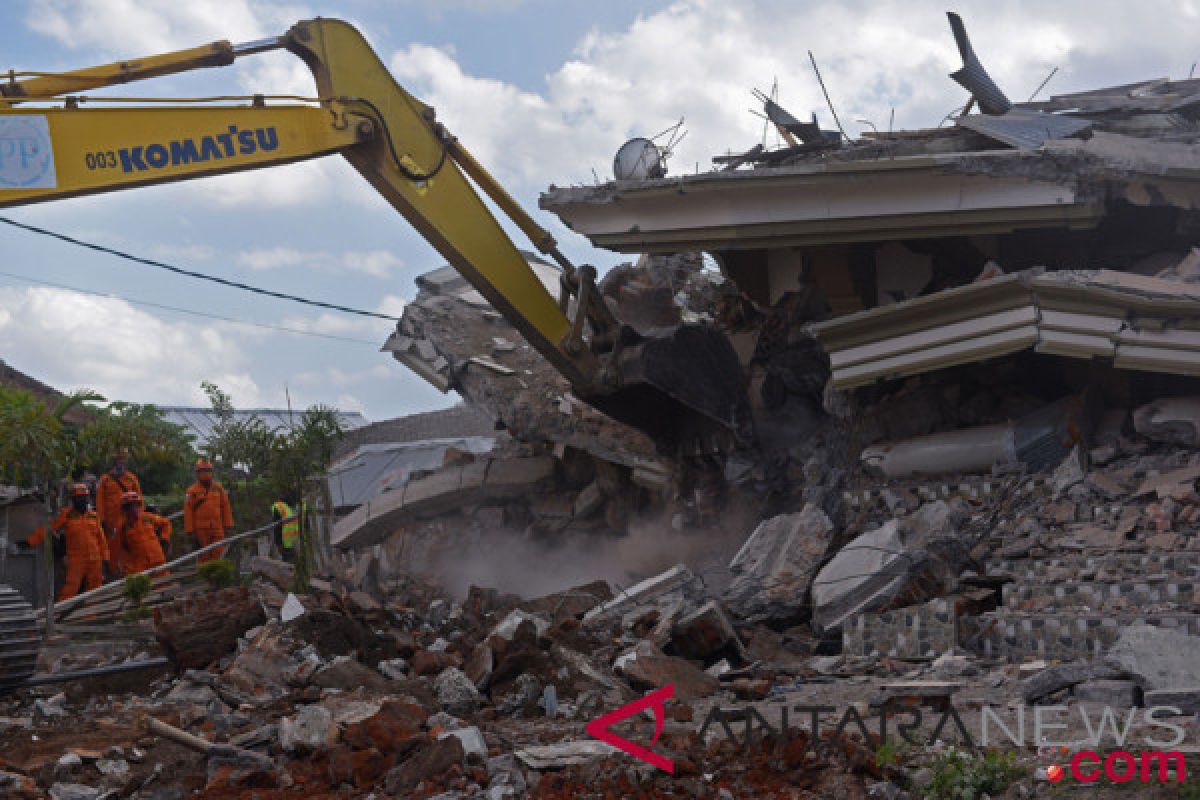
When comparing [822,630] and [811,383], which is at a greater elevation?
[811,383]

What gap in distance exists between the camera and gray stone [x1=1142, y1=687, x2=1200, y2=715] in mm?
4832

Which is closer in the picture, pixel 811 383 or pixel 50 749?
pixel 50 749

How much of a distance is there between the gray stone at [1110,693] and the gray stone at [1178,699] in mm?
112

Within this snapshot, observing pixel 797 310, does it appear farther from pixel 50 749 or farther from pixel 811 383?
pixel 50 749

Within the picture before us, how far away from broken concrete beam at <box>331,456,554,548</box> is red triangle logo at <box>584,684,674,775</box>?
263 inches

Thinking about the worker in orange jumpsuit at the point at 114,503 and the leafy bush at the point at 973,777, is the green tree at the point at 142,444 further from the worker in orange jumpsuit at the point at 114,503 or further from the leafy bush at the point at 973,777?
the leafy bush at the point at 973,777

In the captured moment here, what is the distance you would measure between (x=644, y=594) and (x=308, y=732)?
3569 mm

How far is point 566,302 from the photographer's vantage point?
11.0 meters

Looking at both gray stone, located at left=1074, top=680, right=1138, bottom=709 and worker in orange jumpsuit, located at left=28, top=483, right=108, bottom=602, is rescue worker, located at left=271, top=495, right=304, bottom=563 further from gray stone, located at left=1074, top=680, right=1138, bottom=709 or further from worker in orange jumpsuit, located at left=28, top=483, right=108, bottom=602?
gray stone, located at left=1074, top=680, right=1138, bottom=709

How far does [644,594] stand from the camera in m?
8.84

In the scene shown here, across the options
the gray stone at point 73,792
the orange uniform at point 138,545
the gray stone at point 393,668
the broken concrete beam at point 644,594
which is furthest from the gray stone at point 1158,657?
the orange uniform at point 138,545

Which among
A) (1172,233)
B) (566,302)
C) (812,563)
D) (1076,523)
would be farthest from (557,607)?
(1172,233)

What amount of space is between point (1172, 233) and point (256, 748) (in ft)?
23.2

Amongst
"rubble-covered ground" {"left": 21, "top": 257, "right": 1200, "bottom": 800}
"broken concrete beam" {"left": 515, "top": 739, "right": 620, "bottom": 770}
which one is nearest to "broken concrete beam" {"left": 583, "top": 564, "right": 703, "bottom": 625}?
"rubble-covered ground" {"left": 21, "top": 257, "right": 1200, "bottom": 800}
